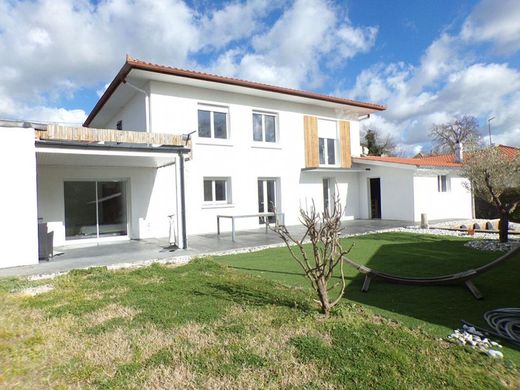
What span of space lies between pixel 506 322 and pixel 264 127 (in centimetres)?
1385

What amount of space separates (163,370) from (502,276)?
19.6 feet

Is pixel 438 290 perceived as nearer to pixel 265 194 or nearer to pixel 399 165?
pixel 265 194

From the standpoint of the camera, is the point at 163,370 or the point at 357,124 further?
the point at 357,124

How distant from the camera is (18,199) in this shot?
8.91 meters

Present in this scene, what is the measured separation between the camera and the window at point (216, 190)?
49.9 ft

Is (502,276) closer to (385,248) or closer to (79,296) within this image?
(385,248)

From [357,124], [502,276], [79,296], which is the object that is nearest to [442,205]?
[357,124]

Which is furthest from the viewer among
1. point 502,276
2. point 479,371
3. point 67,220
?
point 67,220

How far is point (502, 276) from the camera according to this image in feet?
20.6

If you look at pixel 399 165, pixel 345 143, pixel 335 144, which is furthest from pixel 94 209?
pixel 399 165

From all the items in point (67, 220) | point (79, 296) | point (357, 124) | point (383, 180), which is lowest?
point (79, 296)

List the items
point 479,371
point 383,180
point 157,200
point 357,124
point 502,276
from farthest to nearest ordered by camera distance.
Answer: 1. point 357,124
2. point 383,180
3. point 157,200
4. point 502,276
5. point 479,371

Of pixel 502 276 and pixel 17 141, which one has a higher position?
pixel 17 141

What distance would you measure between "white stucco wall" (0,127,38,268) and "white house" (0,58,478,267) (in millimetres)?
Answer: 33
